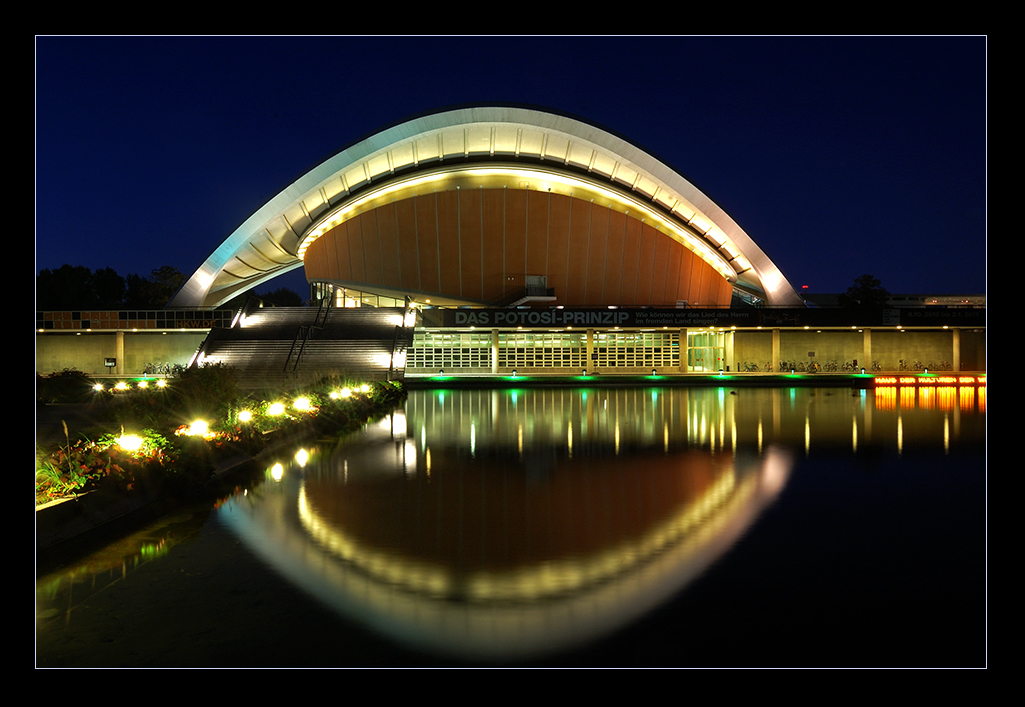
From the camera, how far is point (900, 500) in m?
7.33

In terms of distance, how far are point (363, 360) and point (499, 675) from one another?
2581cm

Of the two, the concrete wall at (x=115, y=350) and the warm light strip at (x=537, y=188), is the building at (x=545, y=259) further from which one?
the concrete wall at (x=115, y=350)

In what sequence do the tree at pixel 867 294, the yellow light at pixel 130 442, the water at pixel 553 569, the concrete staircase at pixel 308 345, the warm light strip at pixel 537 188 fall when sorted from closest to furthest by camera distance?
the water at pixel 553 569 < the yellow light at pixel 130 442 < the concrete staircase at pixel 308 345 < the warm light strip at pixel 537 188 < the tree at pixel 867 294

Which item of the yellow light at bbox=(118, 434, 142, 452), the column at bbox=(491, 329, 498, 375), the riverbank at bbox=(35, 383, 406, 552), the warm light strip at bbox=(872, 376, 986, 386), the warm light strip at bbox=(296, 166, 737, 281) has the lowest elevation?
the riverbank at bbox=(35, 383, 406, 552)

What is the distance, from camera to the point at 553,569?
5062 mm

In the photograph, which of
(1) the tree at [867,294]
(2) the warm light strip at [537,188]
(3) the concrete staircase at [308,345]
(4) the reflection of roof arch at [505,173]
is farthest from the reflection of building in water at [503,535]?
(1) the tree at [867,294]

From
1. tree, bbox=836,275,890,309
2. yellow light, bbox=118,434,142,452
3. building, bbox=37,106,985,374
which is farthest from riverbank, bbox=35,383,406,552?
tree, bbox=836,275,890,309

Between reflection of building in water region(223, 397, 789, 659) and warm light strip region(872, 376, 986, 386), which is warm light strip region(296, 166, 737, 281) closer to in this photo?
warm light strip region(872, 376, 986, 386)

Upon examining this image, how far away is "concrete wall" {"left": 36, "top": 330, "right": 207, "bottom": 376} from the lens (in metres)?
35.0

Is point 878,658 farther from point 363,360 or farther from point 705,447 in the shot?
point 363,360

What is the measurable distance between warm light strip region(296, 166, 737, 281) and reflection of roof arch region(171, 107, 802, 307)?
6 centimetres

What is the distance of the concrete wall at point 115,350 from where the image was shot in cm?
3503

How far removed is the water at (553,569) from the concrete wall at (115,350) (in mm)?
28739
